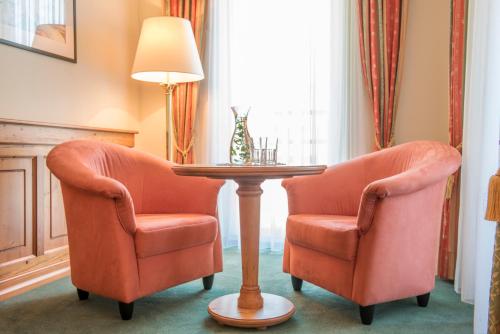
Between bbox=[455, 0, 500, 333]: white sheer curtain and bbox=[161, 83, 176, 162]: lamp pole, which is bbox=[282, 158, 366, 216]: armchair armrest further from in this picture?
bbox=[161, 83, 176, 162]: lamp pole

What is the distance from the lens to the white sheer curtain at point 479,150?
1.99m

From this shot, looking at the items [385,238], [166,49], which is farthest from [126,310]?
[166,49]

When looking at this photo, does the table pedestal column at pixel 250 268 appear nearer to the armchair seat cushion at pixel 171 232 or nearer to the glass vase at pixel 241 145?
the glass vase at pixel 241 145

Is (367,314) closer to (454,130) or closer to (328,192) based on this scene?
(328,192)

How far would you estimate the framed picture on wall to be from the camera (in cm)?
273

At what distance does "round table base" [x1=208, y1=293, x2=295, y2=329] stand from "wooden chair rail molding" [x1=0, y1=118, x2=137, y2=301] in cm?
125

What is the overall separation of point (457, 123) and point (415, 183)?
100 cm

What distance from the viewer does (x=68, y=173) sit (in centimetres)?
227

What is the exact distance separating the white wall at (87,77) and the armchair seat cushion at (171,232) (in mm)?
1056

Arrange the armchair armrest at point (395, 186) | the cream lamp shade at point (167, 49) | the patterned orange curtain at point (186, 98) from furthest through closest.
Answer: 1. the patterned orange curtain at point (186, 98)
2. the cream lamp shade at point (167, 49)
3. the armchair armrest at point (395, 186)

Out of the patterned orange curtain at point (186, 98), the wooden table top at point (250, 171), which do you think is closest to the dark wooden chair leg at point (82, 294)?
the wooden table top at point (250, 171)

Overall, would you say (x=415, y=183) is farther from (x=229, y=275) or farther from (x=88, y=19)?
(x=88, y=19)

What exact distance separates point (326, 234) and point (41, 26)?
2.24 m

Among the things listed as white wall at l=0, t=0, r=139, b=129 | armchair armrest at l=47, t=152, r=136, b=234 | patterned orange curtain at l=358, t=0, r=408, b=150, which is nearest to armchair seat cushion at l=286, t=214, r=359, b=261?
armchair armrest at l=47, t=152, r=136, b=234
